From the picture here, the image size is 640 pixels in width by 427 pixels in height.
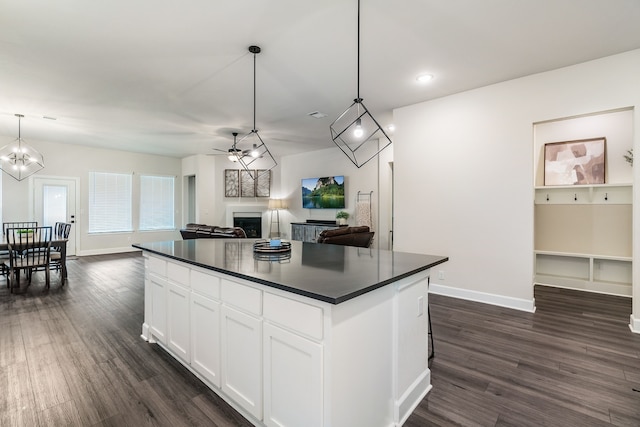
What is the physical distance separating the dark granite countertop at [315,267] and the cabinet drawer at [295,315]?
0.28 feet

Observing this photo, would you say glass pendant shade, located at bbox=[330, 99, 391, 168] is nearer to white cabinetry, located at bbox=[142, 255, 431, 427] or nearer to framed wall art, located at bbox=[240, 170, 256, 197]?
framed wall art, located at bbox=[240, 170, 256, 197]

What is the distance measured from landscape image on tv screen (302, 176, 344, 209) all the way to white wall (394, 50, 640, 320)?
2901 mm

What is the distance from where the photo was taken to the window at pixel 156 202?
28.5 feet

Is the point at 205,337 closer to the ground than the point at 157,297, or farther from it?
closer to the ground

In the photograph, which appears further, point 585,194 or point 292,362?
point 585,194

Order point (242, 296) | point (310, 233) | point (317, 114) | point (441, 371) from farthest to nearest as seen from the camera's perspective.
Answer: point (310, 233)
point (317, 114)
point (441, 371)
point (242, 296)

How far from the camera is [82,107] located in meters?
4.62

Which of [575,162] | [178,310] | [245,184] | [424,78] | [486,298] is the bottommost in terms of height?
[486,298]

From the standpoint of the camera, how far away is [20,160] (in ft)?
21.8

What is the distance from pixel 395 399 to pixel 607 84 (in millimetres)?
3729

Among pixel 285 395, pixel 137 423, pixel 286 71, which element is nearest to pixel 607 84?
pixel 286 71

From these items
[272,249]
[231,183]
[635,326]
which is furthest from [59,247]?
[635,326]

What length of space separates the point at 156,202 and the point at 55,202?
227cm

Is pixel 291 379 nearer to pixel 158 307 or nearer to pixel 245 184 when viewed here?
pixel 158 307
